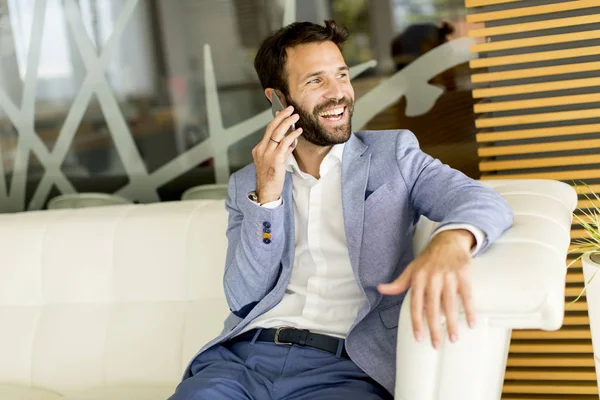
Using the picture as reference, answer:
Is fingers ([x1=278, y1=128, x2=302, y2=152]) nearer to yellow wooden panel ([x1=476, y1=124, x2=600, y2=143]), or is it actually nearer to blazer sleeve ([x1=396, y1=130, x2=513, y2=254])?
blazer sleeve ([x1=396, y1=130, x2=513, y2=254])

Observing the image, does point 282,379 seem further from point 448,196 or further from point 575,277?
point 575,277

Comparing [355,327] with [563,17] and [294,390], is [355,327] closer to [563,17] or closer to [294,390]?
[294,390]

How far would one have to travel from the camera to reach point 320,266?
85.4 inches

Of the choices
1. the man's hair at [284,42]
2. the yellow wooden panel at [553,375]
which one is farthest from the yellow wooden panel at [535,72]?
the yellow wooden panel at [553,375]

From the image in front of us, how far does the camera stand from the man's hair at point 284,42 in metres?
2.27

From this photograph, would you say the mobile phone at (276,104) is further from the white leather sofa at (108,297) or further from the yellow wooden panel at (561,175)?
the yellow wooden panel at (561,175)

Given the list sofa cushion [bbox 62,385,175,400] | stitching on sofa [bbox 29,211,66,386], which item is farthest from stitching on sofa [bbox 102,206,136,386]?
stitching on sofa [bbox 29,211,66,386]

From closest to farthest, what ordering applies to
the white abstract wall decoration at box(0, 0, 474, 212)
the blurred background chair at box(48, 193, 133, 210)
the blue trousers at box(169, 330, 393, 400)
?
1. the blue trousers at box(169, 330, 393, 400)
2. the white abstract wall decoration at box(0, 0, 474, 212)
3. the blurred background chair at box(48, 193, 133, 210)

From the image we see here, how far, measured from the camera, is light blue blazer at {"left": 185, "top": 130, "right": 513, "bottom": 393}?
1.97 meters

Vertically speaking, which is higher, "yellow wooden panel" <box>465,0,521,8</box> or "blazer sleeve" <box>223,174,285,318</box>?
"yellow wooden panel" <box>465,0,521,8</box>

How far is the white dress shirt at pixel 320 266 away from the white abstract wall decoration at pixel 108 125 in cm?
115

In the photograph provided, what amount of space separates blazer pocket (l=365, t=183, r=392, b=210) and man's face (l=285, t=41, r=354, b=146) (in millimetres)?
186

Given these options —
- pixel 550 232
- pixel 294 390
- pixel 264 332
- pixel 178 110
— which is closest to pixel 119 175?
pixel 178 110

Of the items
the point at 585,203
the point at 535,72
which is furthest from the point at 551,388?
the point at 535,72
